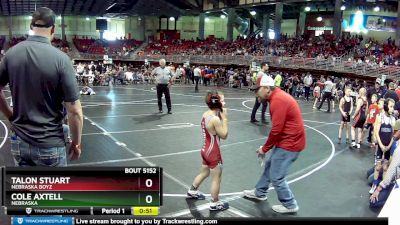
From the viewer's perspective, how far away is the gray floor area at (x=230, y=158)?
6.00 meters

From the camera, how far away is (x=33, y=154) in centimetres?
309

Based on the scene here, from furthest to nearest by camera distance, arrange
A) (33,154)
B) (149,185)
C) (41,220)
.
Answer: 1. (33,154)
2. (149,185)
3. (41,220)

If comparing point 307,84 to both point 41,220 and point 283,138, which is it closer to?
point 283,138

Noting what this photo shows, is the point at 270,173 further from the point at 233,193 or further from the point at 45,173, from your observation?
the point at 45,173

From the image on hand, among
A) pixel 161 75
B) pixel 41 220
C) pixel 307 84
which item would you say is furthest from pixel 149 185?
pixel 307 84

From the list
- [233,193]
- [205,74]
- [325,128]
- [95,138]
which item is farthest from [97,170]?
[205,74]

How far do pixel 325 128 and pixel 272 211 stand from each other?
319 inches

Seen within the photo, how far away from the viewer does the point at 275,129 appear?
5.48m

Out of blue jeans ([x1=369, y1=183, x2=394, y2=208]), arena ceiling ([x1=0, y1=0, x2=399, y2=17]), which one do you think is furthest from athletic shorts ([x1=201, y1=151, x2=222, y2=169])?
Result: arena ceiling ([x1=0, y1=0, x2=399, y2=17])

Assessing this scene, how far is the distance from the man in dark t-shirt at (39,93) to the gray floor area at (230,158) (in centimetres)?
191
